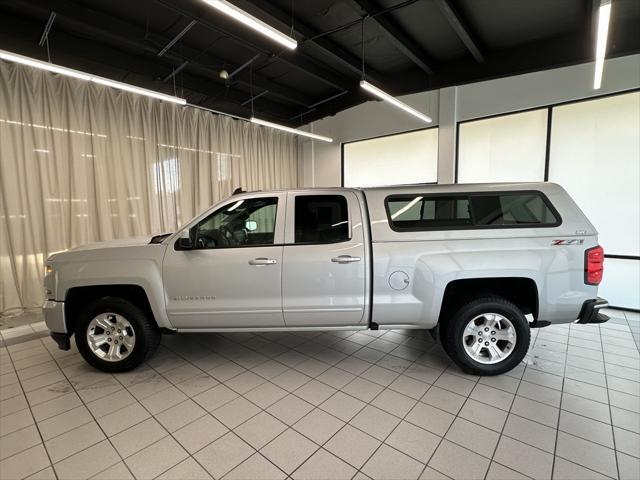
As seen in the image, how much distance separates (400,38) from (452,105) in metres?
1.93

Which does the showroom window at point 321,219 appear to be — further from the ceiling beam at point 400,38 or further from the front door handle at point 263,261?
the ceiling beam at point 400,38

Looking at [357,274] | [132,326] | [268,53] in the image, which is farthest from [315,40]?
[132,326]

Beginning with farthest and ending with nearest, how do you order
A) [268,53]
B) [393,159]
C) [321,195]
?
1. [393,159]
2. [268,53]
3. [321,195]

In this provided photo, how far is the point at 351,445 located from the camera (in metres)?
2.02

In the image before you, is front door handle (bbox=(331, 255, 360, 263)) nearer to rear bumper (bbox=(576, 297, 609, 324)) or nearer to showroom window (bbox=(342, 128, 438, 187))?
rear bumper (bbox=(576, 297, 609, 324))

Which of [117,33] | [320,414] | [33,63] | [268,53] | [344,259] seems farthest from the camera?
[268,53]

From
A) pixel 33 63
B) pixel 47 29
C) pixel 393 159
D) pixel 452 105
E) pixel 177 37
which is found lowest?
pixel 393 159

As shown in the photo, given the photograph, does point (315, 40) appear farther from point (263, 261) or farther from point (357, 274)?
point (357, 274)

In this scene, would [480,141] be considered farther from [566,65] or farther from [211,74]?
[211,74]

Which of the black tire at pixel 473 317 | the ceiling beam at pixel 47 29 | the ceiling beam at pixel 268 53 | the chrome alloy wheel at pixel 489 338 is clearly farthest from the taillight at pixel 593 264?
the ceiling beam at pixel 47 29

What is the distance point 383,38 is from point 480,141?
2.61 m

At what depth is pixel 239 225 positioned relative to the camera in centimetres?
298

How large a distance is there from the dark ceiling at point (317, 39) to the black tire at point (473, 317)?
369 cm

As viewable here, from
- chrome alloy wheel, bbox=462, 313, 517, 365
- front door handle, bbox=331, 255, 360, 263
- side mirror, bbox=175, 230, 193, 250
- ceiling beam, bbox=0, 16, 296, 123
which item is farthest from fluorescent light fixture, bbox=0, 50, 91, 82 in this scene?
chrome alloy wheel, bbox=462, 313, 517, 365
